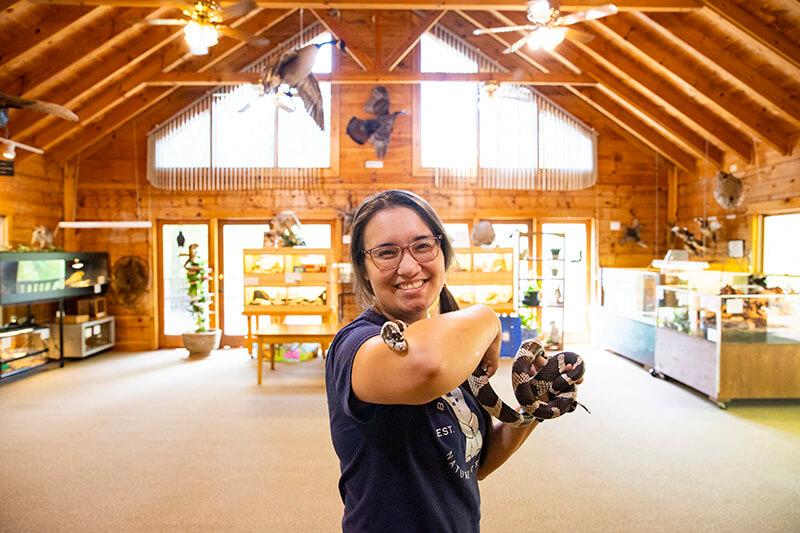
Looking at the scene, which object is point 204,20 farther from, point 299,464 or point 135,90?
point 299,464

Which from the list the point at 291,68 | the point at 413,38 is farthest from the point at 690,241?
the point at 291,68

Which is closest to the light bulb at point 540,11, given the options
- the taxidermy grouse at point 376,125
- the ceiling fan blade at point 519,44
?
the ceiling fan blade at point 519,44

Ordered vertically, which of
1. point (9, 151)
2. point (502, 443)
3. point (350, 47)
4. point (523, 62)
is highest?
point (523, 62)

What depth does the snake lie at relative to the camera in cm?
98

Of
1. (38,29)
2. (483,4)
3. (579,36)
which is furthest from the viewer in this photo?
(483,4)

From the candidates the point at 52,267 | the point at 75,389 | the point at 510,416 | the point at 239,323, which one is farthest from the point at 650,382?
the point at 52,267

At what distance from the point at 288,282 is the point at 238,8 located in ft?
13.8

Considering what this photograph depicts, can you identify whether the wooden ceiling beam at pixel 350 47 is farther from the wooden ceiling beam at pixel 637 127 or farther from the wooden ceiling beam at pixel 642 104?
the wooden ceiling beam at pixel 637 127

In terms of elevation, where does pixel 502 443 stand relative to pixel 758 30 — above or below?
below

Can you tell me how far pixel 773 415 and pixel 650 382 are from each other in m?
1.45

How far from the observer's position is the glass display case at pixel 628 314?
6.88m

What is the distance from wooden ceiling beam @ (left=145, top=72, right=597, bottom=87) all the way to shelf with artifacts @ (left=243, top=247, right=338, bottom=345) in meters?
2.66

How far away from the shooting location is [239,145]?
8508 millimetres

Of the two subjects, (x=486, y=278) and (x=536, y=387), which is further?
(x=486, y=278)
